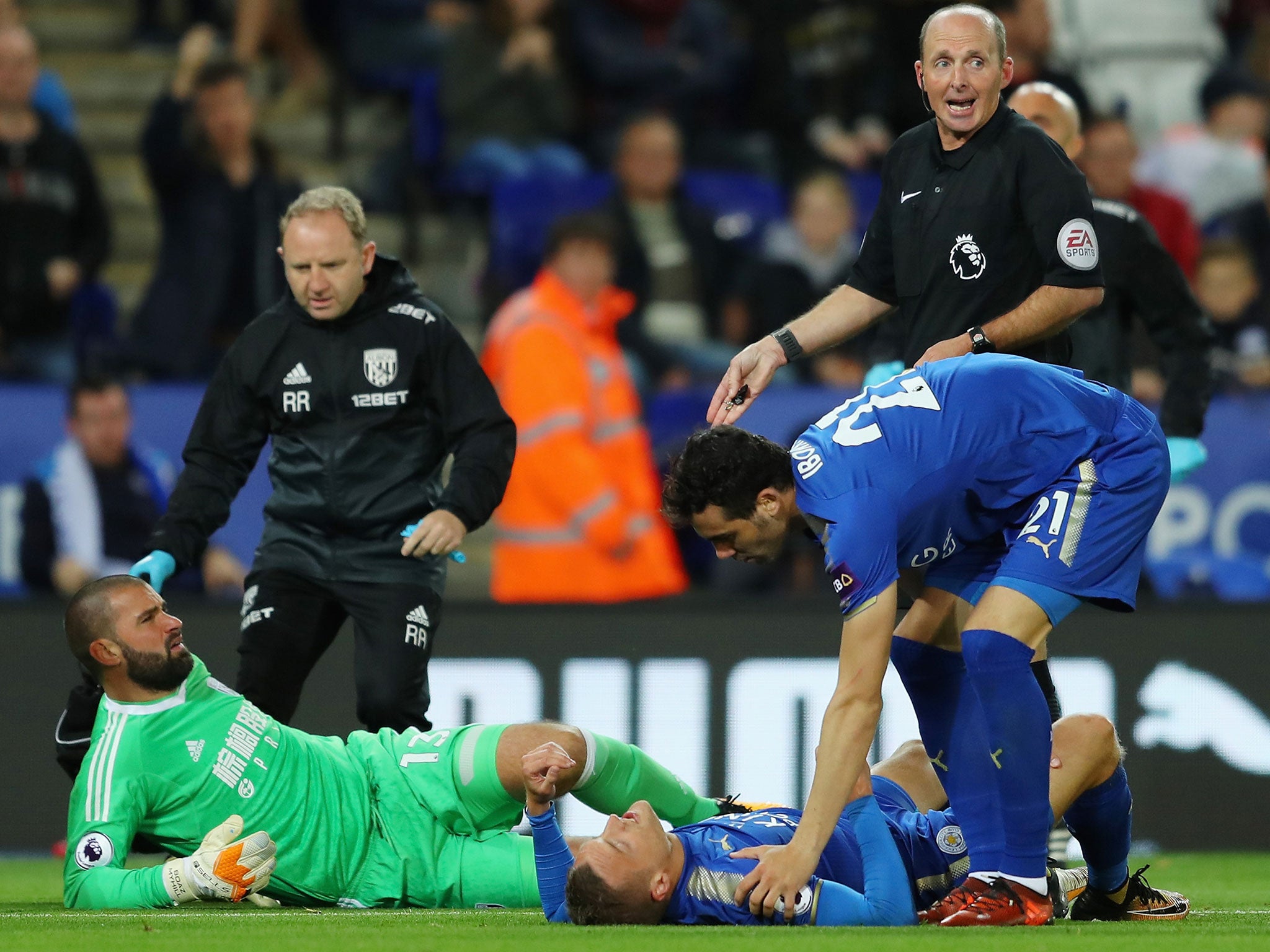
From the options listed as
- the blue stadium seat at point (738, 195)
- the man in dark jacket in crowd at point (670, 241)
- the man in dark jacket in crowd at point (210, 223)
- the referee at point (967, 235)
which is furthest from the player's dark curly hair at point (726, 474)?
the blue stadium seat at point (738, 195)

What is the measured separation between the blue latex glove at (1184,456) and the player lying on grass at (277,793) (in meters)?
2.11

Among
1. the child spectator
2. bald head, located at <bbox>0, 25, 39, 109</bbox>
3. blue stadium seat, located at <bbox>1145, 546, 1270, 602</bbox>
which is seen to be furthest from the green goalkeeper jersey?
the child spectator

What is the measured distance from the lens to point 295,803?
567 centimetres

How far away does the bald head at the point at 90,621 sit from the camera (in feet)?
18.2

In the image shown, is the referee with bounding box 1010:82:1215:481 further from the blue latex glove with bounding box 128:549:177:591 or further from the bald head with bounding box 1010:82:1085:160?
the blue latex glove with bounding box 128:549:177:591

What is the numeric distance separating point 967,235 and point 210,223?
581 centimetres

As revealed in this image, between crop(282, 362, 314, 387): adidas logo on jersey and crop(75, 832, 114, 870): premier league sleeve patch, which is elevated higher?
crop(282, 362, 314, 387): adidas logo on jersey

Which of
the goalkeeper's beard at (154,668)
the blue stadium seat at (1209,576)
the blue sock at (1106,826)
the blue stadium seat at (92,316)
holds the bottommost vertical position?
the blue sock at (1106,826)

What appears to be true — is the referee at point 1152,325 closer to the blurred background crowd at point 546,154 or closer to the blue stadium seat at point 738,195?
the blurred background crowd at point 546,154

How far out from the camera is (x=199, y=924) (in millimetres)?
5152

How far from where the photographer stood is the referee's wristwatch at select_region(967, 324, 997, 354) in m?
5.47

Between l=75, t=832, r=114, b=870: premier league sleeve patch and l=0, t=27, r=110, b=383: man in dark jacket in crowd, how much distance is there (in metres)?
5.24

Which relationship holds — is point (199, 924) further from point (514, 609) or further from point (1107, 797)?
point (514, 609)

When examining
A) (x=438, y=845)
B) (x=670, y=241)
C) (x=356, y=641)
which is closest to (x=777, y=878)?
(x=438, y=845)
